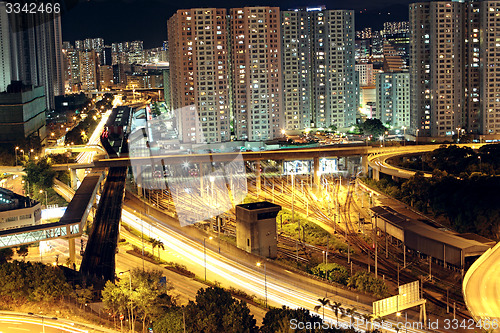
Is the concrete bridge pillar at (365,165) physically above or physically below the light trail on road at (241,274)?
above

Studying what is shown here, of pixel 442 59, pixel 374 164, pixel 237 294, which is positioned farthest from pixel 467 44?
pixel 237 294

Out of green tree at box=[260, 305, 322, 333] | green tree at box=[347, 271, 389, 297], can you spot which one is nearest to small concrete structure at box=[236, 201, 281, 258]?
green tree at box=[347, 271, 389, 297]

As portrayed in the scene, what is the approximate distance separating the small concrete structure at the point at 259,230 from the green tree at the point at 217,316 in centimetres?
520

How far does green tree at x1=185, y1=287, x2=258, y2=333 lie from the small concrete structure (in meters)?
5.20

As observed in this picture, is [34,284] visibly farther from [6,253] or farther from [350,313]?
[350,313]

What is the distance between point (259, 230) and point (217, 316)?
5.86m

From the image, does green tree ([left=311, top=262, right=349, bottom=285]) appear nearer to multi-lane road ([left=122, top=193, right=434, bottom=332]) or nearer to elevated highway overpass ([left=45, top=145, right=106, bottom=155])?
multi-lane road ([left=122, top=193, right=434, bottom=332])

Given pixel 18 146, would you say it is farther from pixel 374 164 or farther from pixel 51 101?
pixel 51 101

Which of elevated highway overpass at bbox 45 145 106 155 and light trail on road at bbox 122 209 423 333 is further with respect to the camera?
elevated highway overpass at bbox 45 145 106 155

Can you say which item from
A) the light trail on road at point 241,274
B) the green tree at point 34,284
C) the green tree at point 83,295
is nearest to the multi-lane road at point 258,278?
the light trail on road at point 241,274

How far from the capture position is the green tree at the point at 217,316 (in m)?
11.1

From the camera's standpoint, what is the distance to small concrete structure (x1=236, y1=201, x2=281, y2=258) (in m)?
17.1

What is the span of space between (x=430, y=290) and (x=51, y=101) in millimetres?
44643

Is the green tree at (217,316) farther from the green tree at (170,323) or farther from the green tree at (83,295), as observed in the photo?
the green tree at (83,295)
